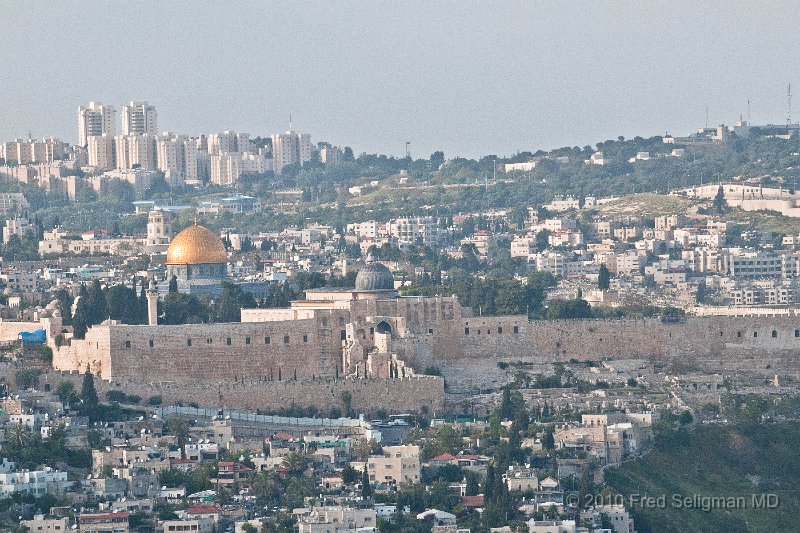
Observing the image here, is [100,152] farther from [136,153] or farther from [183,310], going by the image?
[183,310]

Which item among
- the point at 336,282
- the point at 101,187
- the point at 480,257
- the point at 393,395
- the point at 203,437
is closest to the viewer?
the point at 203,437

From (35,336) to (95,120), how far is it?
83533 millimetres

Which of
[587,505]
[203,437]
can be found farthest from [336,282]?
[587,505]

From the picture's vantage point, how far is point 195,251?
89625mm

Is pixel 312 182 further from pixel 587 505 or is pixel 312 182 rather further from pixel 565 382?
pixel 587 505

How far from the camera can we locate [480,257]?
4663 inches

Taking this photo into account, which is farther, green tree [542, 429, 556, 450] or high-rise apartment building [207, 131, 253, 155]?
high-rise apartment building [207, 131, 253, 155]

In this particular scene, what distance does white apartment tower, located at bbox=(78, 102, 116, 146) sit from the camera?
532 feet

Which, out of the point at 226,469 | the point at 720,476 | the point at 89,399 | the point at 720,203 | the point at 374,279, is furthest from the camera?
the point at 720,203

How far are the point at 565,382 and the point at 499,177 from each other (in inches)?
→ 2825

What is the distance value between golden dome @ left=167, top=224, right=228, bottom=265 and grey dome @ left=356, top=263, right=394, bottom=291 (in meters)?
8.58

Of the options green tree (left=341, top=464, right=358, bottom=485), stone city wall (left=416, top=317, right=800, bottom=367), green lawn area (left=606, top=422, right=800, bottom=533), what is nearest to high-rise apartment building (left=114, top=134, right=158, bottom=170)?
stone city wall (left=416, top=317, right=800, bottom=367)

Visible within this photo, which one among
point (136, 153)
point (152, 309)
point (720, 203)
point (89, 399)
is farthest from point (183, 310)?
point (136, 153)

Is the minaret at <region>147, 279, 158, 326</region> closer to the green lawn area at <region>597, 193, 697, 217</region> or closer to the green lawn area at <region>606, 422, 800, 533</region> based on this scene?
the green lawn area at <region>606, 422, 800, 533</region>
